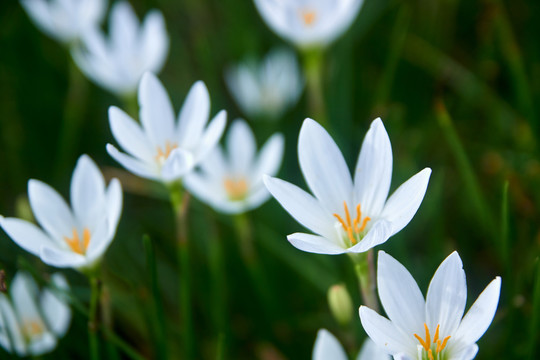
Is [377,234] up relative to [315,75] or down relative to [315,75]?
down

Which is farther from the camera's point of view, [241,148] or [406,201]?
[241,148]

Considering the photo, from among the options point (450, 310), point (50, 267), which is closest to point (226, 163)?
point (50, 267)

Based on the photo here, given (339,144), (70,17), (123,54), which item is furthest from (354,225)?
(70,17)

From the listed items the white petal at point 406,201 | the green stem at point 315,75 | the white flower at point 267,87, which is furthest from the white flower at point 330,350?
the white flower at point 267,87

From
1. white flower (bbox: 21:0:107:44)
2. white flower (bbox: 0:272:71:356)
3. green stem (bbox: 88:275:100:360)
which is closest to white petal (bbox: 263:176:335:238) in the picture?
green stem (bbox: 88:275:100:360)

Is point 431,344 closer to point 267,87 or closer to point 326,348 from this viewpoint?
point 326,348

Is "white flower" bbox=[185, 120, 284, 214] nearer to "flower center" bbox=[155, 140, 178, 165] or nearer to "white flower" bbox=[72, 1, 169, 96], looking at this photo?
"flower center" bbox=[155, 140, 178, 165]
